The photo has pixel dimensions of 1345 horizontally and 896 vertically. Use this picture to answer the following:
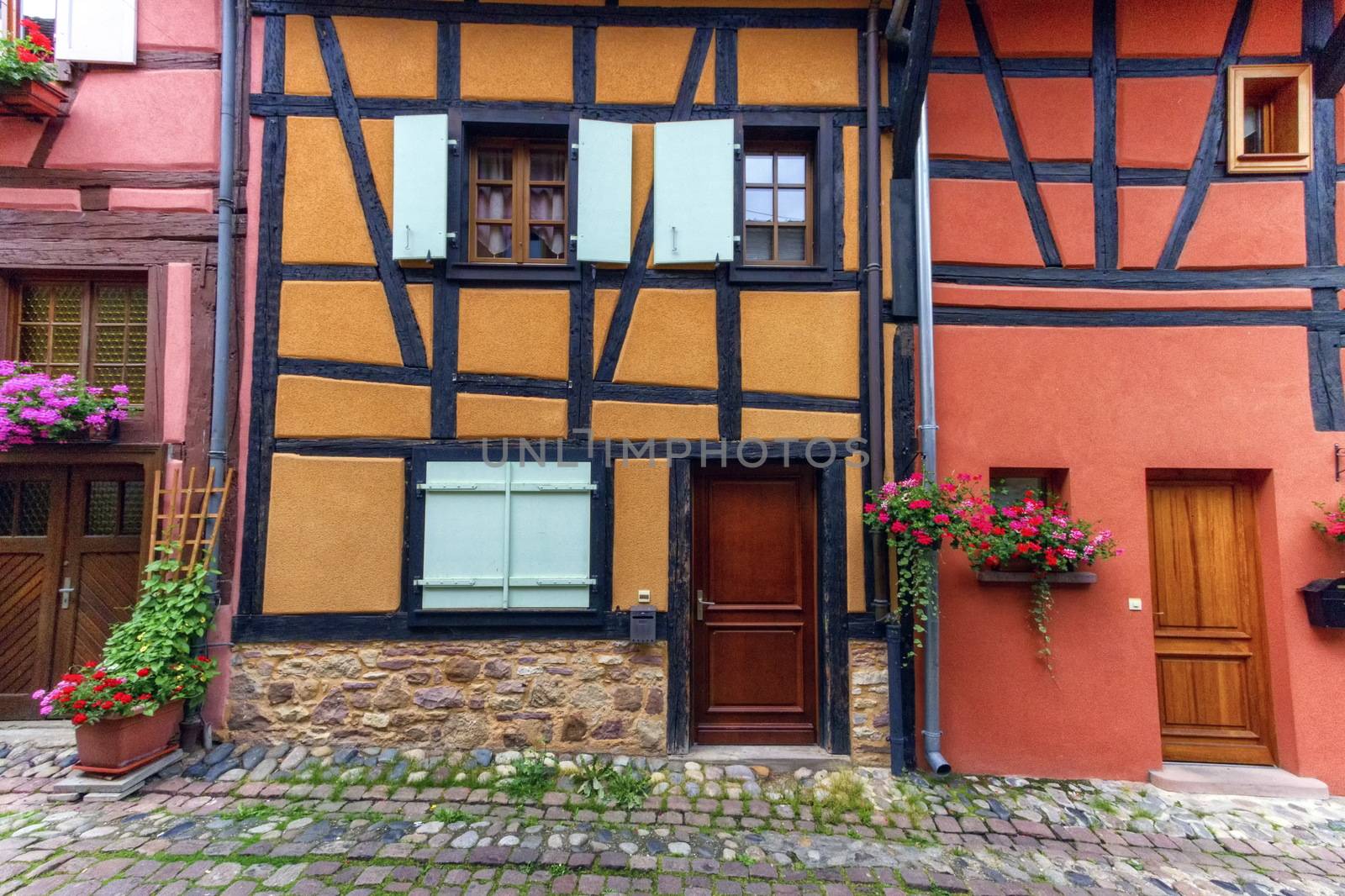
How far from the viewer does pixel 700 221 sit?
3.96 metres

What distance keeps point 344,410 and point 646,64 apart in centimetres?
307

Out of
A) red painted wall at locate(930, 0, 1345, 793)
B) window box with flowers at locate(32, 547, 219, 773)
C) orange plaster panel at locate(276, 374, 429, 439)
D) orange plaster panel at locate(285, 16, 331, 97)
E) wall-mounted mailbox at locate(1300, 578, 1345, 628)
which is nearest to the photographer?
window box with flowers at locate(32, 547, 219, 773)

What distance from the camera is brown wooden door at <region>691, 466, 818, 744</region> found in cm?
397

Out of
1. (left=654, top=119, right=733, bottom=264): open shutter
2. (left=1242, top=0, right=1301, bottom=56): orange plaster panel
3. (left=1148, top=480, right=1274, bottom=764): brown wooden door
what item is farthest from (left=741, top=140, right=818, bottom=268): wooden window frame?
(left=1242, top=0, right=1301, bottom=56): orange plaster panel

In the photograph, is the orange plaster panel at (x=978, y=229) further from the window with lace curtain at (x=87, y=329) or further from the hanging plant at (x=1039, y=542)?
the window with lace curtain at (x=87, y=329)

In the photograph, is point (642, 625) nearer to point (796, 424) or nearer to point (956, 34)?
point (796, 424)

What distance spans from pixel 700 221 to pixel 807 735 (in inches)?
136

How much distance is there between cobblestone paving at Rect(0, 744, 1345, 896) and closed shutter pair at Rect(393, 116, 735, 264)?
129 inches

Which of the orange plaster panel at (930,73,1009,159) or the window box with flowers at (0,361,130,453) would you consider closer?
the window box with flowers at (0,361,130,453)

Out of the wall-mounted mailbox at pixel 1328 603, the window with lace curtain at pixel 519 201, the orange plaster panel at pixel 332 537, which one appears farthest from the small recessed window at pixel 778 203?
the wall-mounted mailbox at pixel 1328 603

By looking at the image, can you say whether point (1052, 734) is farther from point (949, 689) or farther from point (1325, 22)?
point (1325, 22)

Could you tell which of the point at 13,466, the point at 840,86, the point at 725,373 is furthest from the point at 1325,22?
the point at 13,466

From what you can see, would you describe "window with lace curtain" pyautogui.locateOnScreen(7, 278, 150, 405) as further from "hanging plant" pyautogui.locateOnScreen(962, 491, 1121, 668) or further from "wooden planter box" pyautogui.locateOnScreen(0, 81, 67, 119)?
"hanging plant" pyautogui.locateOnScreen(962, 491, 1121, 668)

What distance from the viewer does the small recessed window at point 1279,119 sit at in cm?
400
